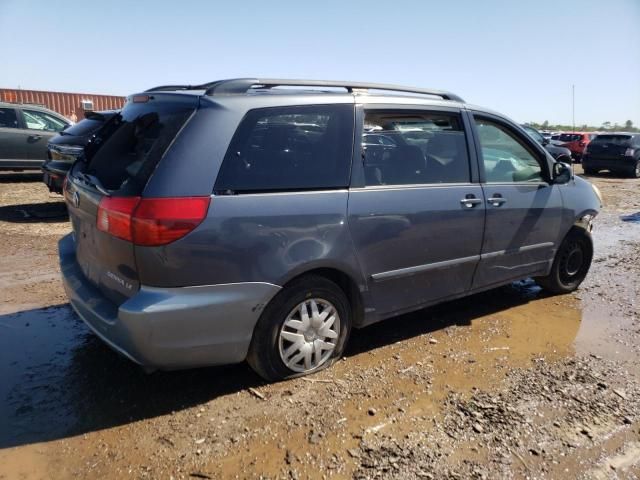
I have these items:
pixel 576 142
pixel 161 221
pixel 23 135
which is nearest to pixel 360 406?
pixel 161 221

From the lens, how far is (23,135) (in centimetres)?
1120

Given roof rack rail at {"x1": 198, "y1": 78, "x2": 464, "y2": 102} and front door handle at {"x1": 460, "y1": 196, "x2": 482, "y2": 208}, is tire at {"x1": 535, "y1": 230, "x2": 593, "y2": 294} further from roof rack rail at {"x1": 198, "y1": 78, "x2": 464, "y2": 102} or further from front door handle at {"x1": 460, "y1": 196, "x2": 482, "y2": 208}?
roof rack rail at {"x1": 198, "y1": 78, "x2": 464, "y2": 102}

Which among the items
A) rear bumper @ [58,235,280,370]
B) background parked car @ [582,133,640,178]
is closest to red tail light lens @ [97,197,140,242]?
rear bumper @ [58,235,280,370]

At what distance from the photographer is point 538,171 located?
4680 mm

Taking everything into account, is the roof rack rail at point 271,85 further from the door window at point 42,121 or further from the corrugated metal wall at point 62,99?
the corrugated metal wall at point 62,99

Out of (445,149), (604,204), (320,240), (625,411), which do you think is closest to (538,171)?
(445,149)

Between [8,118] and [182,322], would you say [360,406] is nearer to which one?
[182,322]

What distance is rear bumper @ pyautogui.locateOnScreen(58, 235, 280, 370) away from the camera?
2703mm

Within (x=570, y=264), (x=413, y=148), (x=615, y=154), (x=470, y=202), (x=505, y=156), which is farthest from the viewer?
(x=615, y=154)

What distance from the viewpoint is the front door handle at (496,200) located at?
13.5 feet

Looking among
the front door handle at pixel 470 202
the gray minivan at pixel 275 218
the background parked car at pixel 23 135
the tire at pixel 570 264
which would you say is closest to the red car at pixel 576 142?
the tire at pixel 570 264

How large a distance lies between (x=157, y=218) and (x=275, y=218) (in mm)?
648

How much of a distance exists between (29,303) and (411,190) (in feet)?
11.1

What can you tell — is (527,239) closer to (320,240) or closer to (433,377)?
(433,377)
